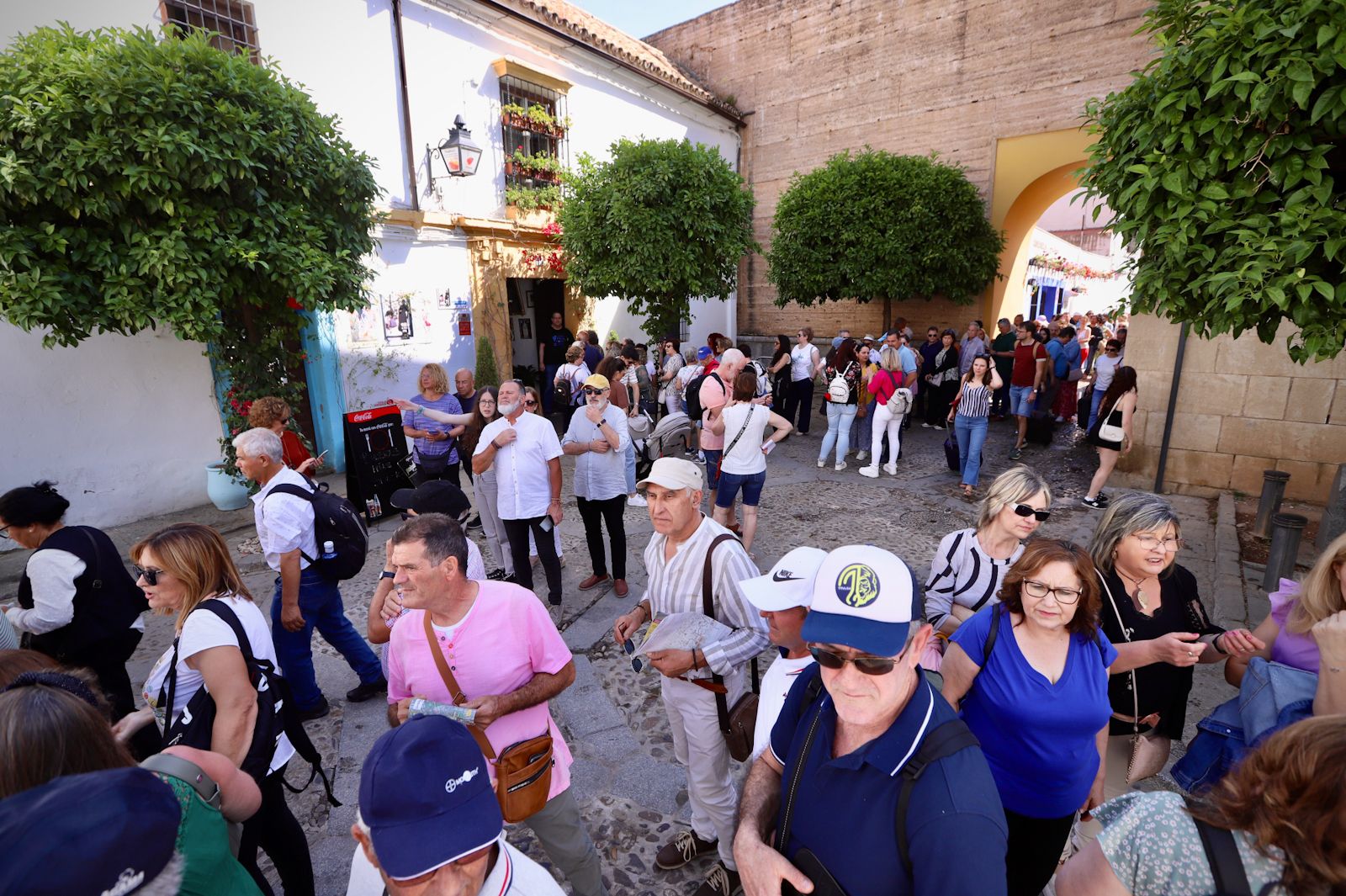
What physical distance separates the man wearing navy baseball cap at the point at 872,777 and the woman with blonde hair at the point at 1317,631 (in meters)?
1.50

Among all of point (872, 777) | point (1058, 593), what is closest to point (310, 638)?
point (872, 777)

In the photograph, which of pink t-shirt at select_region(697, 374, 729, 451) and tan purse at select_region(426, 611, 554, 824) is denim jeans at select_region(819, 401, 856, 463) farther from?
tan purse at select_region(426, 611, 554, 824)

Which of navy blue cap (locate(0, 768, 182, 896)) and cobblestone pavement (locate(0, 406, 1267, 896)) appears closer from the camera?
navy blue cap (locate(0, 768, 182, 896))

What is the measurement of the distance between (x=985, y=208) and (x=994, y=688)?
14361 millimetres

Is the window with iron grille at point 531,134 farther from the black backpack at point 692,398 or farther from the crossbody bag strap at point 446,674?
the crossbody bag strap at point 446,674

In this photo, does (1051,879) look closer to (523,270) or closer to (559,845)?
(559,845)

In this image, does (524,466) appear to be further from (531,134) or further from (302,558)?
(531,134)

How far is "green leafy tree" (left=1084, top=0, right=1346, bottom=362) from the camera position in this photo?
279 centimetres

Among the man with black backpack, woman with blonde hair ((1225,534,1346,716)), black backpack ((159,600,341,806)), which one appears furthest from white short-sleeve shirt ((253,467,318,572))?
woman with blonde hair ((1225,534,1346,716))

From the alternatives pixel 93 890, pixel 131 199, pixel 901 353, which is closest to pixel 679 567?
pixel 93 890

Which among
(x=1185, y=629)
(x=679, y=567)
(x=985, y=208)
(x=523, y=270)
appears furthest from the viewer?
(x=985, y=208)

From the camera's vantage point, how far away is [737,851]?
1473 mm

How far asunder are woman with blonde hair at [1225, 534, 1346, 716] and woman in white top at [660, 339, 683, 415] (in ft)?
23.8

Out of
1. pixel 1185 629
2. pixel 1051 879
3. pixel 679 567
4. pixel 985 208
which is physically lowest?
pixel 1051 879
